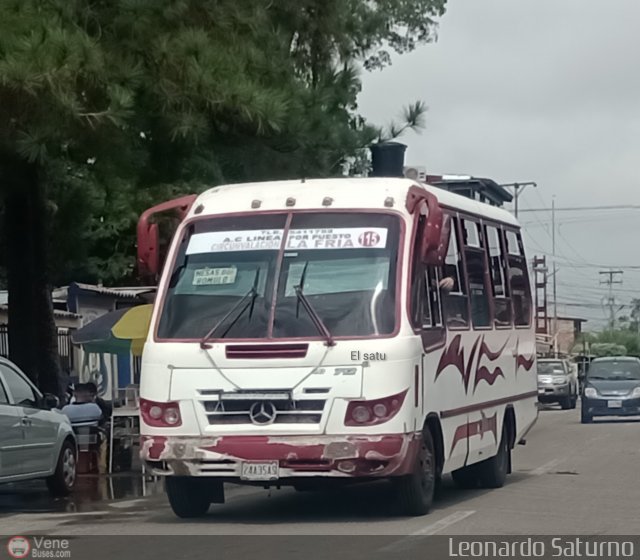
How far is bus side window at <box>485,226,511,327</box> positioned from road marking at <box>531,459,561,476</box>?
2.44 meters

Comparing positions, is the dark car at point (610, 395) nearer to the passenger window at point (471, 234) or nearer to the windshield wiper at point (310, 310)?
the passenger window at point (471, 234)

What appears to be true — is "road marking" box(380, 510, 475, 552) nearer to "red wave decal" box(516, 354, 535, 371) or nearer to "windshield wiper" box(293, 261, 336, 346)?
"windshield wiper" box(293, 261, 336, 346)

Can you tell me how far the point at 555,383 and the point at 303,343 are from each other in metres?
37.3

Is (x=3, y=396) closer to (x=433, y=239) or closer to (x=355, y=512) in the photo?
(x=355, y=512)

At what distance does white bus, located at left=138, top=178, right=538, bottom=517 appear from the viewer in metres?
11.7

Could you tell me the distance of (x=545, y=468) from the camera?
18391mm

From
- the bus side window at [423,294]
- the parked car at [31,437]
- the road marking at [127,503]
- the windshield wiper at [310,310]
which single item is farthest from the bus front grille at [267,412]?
the parked car at [31,437]

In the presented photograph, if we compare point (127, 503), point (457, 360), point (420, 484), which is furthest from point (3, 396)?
point (420, 484)

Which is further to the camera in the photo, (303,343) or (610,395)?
(610,395)

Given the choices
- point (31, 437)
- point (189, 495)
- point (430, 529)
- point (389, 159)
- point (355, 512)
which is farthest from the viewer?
point (389, 159)

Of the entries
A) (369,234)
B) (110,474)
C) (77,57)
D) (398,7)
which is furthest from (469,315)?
(398,7)
